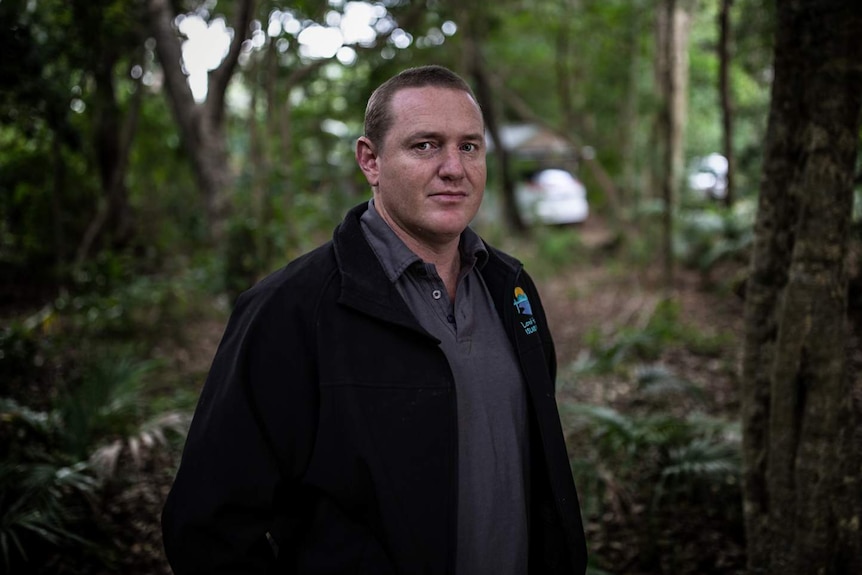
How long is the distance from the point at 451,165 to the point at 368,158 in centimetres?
27

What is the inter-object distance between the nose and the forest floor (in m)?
3.12

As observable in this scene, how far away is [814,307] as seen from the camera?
303cm

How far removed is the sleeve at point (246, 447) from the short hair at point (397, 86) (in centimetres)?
59

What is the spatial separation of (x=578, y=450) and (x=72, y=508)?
340 cm

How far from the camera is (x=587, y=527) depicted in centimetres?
449

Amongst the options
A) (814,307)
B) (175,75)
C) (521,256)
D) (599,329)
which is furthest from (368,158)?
(521,256)

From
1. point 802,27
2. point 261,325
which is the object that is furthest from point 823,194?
point 261,325

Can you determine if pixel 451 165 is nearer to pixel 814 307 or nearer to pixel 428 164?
pixel 428 164

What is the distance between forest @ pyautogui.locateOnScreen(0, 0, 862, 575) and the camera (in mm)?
3127

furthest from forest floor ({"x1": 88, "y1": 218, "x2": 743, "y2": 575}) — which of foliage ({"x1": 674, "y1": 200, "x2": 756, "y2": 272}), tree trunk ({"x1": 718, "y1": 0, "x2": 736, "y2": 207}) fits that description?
tree trunk ({"x1": 718, "y1": 0, "x2": 736, "y2": 207})

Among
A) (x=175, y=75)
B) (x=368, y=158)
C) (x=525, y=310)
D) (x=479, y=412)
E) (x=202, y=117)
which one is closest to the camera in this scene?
(x=479, y=412)

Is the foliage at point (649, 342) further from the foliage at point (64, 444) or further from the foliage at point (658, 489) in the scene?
the foliage at point (64, 444)

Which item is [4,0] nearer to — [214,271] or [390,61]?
[214,271]

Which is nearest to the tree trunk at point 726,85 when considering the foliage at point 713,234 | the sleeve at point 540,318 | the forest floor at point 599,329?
the foliage at point 713,234
